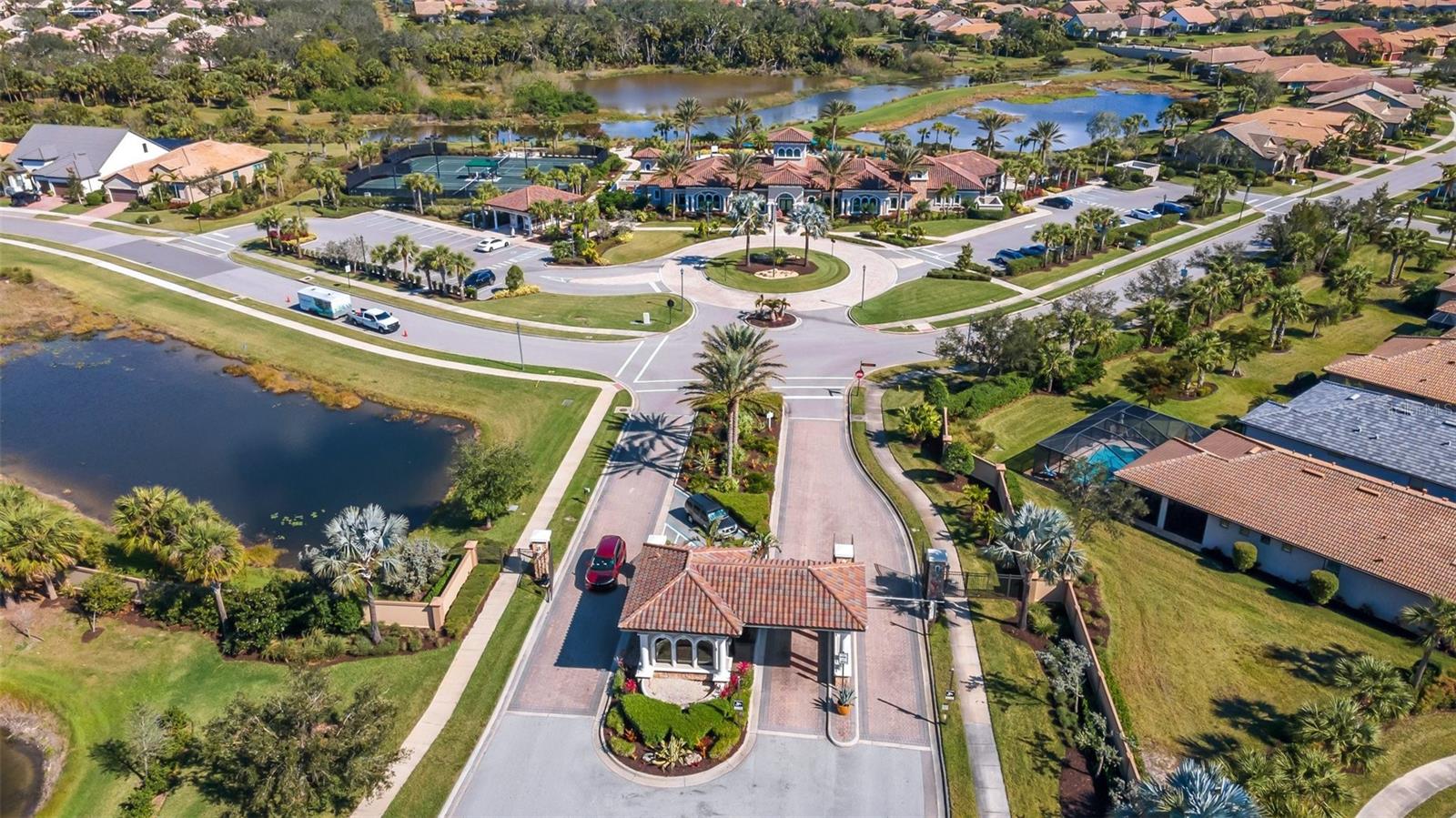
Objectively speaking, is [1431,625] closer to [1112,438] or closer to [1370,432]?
[1112,438]

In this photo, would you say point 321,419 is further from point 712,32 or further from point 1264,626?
point 712,32

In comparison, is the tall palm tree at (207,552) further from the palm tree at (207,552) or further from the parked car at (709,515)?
the parked car at (709,515)

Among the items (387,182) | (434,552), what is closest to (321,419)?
(434,552)

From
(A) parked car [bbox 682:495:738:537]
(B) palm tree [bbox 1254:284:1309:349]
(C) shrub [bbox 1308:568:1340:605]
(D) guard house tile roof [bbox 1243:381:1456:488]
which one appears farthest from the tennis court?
(C) shrub [bbox 1308:568:1340:605]

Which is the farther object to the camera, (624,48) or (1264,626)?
(624,48)

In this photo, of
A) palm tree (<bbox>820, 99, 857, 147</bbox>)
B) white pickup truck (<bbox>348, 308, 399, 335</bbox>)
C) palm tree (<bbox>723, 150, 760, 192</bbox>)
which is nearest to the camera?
white pickup truck (<bbox>348, 308, 399, 335</bbox>)

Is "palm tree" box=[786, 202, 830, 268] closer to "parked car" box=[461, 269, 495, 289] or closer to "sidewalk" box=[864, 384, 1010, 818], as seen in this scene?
"parked car" box=[461, 269, 495, 289]
